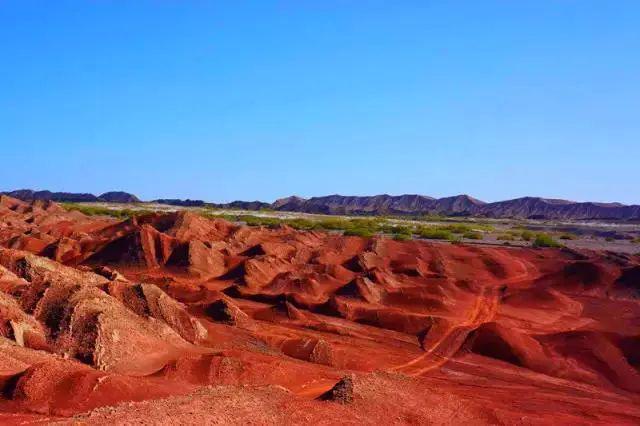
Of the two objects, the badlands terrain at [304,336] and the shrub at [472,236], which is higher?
the shrub at [472,236]

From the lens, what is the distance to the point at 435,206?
18488cm

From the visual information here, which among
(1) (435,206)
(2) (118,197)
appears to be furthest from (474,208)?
(2) (118,197)

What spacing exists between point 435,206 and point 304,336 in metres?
163

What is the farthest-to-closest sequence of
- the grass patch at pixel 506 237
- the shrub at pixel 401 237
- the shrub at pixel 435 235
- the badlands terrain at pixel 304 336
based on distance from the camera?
the grass patch at pixel 506 237, the shrub at pixel 435 235, the shrub at pixel 401 237, the badlands terrain at pixel 304 336

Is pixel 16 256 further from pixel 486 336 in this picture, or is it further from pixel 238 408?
pixel 486 336

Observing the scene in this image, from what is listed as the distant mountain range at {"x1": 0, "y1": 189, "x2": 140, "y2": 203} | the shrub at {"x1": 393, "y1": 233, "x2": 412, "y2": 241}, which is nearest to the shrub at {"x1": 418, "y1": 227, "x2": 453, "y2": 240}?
the shrub at {"x1": 393, "y1": 233, "x2": 412, "y2": 241}

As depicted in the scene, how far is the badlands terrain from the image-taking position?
13.3 meters

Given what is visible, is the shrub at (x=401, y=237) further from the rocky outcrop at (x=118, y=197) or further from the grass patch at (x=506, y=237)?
the rocky outcrop at (x=118, y=197)

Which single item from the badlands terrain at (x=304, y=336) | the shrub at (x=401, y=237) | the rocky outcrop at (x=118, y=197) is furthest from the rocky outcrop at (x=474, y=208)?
the badlands terrain at (x=304, y=336)

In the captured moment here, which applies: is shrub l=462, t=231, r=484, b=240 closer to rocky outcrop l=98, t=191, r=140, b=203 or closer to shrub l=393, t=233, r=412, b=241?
shrub l=393, t=233, r=412, b=241

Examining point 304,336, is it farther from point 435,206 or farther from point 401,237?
point 435,206

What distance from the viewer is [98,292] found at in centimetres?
2017

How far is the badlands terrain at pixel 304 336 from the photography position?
43.7 ft

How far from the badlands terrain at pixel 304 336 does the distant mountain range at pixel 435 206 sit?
370ft
